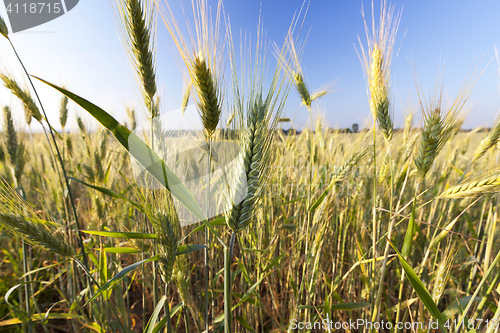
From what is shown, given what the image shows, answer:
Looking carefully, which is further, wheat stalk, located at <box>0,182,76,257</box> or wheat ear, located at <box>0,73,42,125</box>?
wheat ear, located at <box>0,73,42,125</box>

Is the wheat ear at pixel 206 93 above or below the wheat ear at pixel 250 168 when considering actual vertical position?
above

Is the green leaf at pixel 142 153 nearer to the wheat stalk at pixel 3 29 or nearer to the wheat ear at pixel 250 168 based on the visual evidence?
the wheat ear at pixel 250 168

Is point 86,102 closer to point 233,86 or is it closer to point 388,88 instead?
point 233,86

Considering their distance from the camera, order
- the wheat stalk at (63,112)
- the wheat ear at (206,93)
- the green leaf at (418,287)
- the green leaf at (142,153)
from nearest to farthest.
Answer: the green leaf at (142,153) < the green leaf at (418,287) < the wheat ear at (206,93) < the wheat stalk at (63,112)

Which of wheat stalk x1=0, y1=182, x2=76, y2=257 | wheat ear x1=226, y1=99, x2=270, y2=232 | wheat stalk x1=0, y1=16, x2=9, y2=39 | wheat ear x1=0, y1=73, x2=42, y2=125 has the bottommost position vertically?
wheat stalk x1=0, y1=182, x2=76, y2=257

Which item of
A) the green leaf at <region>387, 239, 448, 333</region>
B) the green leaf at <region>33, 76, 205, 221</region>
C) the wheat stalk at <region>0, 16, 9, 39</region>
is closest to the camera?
the green leaf at <region>33, 76, 205, 221</region>

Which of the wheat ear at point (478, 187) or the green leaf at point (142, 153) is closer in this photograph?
the green leaf at point (142, 153)

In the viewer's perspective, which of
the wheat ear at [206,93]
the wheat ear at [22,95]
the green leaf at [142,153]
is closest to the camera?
the green leaf at [142,153]

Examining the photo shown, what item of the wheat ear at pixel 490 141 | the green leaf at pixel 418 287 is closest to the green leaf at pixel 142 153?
the green leaf at pixel 418 287

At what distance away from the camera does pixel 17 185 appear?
1441 mm

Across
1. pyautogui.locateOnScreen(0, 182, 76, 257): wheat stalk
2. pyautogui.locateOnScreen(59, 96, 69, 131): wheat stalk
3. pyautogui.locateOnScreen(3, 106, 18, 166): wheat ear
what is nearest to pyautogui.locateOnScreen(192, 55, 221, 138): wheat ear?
pyautogui.locateOnScreen(0, 182, 76, 257): wheat stalk

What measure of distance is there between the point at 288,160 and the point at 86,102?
7.00ft

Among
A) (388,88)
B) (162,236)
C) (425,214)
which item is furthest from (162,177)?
(425,214)

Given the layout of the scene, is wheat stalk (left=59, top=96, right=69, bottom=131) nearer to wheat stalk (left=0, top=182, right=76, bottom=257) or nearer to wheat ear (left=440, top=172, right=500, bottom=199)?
wheat stalk (left=0, top=182, right=76, bottom=257)
